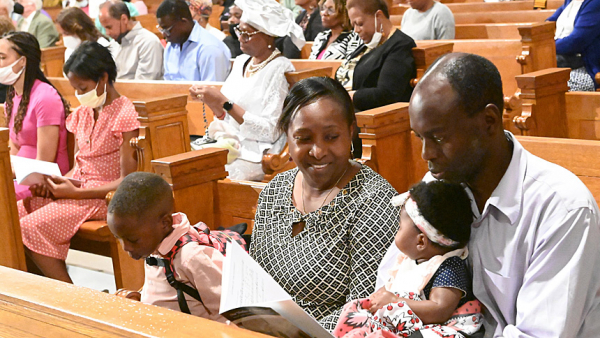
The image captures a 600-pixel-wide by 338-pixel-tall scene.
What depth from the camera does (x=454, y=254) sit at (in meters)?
1.66

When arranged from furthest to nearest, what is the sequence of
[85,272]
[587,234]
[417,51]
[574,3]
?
[574,3]
[85,272]
[417,51]
[587,234]

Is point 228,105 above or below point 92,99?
below

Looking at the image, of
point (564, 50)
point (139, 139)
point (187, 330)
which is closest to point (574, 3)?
point (564, 50)

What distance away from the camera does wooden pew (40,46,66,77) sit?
6844 millimetres

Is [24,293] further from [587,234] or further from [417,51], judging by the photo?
[417,51]

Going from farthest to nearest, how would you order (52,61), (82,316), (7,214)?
(52,61), (7,214), (82,316)

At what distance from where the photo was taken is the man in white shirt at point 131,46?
6.10 meters

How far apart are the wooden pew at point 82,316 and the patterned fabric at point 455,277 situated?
644mm

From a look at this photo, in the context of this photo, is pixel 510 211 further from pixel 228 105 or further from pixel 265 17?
pixel 265 17

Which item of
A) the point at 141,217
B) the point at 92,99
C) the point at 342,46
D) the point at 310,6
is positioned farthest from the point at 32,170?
the point at 310,6

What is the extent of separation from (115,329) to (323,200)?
1.03 meters

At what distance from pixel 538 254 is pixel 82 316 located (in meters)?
0.91

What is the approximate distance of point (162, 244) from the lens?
2184 mm

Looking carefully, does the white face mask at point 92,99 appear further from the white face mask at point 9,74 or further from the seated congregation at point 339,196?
the white face mask at point 9,74
